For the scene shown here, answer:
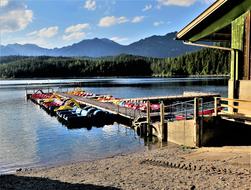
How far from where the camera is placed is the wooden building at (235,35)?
16.3m

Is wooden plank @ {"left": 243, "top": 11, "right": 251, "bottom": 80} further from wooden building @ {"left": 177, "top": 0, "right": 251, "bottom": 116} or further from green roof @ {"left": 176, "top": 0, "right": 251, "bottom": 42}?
green roof @ {"left": 176, "top": 0, "right": 251, "bottom": 42}

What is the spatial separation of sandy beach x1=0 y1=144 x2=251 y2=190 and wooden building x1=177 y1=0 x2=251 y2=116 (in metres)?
2.89

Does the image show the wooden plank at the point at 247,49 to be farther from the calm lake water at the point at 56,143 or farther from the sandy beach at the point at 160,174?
the calm lake water at the point at 56,143

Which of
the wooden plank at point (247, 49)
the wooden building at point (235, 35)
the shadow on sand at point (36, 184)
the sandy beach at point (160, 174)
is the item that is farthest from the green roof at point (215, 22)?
the shadow on sand at point (36, 184)

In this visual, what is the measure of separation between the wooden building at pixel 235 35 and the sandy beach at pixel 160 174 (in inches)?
114

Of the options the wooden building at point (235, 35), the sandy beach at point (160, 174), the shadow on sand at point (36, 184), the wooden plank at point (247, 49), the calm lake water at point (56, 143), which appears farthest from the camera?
the calm lake water at point (56, 143)

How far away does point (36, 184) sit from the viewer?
43.7ft

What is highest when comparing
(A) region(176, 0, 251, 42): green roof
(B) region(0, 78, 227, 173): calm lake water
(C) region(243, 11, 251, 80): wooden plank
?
(A) region(176, 0, 251, 42): green roof

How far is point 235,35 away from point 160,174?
843 cm

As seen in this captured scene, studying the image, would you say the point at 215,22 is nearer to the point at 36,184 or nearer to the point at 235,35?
the point at 235,35

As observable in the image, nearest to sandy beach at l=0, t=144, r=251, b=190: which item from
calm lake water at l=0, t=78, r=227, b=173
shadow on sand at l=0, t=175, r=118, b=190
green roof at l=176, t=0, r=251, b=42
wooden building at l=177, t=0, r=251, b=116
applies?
shadow on sand at l=0, t=175, r=118, b=190

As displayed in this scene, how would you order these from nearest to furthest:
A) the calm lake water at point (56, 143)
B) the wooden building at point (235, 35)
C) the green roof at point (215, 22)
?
the green roof at point (215, 22), the wooden building at point (235, 35), the calm lake water at point (56, 143)

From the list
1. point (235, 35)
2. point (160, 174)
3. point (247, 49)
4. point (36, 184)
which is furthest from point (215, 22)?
point (36, 184)

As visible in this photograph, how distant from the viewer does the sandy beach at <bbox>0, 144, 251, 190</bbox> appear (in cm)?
1196
